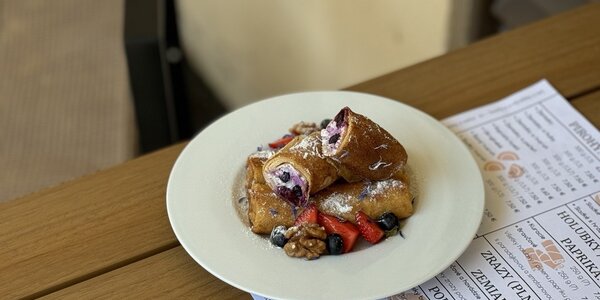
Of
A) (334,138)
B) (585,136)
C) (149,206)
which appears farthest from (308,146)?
(585,136)

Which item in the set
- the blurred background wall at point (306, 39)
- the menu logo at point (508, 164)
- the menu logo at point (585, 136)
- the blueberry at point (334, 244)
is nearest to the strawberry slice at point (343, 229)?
the blueberry at point (334, 244)

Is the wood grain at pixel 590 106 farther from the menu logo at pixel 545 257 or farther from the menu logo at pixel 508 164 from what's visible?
the menu logo at pixel 545 257

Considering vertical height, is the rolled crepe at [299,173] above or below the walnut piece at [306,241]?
above

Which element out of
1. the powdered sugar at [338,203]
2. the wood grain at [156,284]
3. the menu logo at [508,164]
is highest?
the powdered sugar at [338,203]

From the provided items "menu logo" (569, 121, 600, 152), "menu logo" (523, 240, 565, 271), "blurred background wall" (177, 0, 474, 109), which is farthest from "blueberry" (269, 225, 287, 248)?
"blurred background wall" (177, 0, 474, 109)

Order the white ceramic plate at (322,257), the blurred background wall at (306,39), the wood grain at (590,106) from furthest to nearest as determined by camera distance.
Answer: the blurred background wall at (306,39), the wood grain at (590,106), the white ceramic plate at (322,257)

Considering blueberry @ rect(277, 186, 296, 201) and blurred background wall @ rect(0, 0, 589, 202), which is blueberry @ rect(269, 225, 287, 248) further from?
blurred background wall @ rect(0, 0, 589, 202)

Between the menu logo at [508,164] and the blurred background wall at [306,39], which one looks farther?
the blurred background wall at [306,39]
